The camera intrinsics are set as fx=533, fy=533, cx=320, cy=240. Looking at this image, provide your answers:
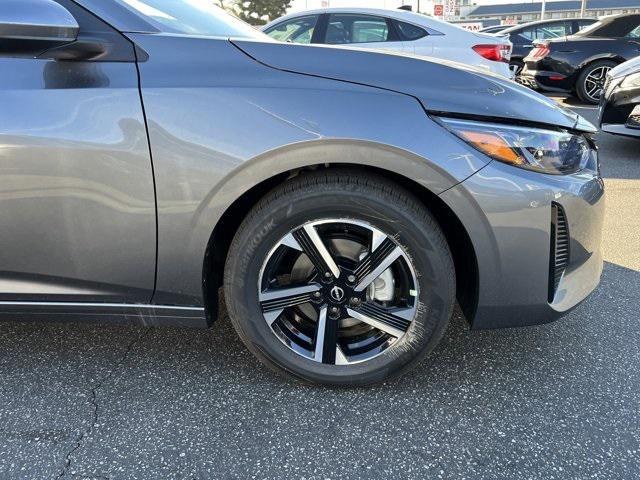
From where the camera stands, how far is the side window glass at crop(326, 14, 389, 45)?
22.7 ft

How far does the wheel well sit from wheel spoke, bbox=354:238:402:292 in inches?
8.3

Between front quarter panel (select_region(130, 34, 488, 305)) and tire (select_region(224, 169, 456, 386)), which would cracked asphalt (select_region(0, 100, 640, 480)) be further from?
front quarter panel (select_region(130, 34, 488, 305))

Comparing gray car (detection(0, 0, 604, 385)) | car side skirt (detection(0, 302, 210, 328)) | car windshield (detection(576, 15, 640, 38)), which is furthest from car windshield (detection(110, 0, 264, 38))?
car windshield (detection(576, 15, 640, 38))

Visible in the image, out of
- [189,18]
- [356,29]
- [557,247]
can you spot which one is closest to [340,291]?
[557,247]

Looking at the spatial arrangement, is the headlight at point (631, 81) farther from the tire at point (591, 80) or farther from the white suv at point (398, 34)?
the tire at point (591, 80)

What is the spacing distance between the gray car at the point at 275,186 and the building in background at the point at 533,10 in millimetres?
60435

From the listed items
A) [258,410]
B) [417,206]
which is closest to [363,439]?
[258,410]

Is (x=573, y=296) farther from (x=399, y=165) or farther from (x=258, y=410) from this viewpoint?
(x=258, y=410)

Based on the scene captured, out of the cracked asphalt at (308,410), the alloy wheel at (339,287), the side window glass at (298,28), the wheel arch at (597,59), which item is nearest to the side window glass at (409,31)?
the side window glass at (298,28)

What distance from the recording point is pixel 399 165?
1.75 metres

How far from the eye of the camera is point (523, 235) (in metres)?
1.80

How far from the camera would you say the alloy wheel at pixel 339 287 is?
73.5 inches

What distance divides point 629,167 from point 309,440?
5184mm

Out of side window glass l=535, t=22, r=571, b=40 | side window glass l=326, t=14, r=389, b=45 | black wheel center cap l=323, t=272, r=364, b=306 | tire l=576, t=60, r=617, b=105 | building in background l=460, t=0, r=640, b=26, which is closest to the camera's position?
black wheel center cap l=323, t=272, r=364, b=306
